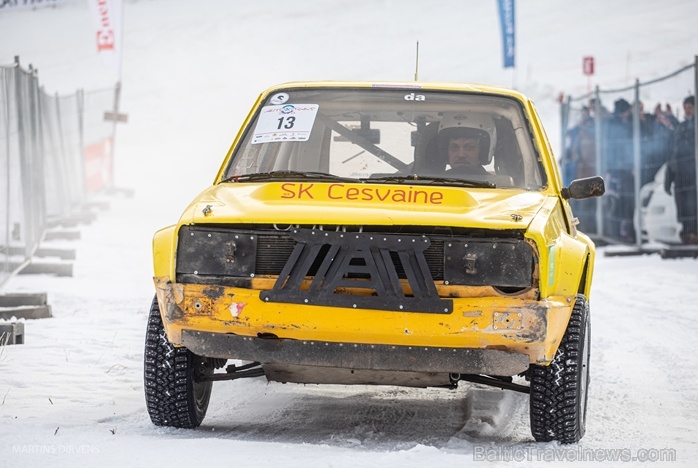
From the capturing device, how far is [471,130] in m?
5.84

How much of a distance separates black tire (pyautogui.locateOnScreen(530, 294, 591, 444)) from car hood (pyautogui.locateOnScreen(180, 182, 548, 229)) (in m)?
0.61

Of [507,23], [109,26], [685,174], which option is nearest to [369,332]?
[685,174]

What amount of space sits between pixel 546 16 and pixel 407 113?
186 ft

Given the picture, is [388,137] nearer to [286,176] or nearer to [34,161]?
[286,176]

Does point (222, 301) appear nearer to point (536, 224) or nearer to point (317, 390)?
point (536, 224)

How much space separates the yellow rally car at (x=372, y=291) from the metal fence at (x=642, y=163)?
961 cm

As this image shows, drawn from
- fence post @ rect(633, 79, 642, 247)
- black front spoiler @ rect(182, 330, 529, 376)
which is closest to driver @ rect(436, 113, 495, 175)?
black front spoiler @ rect(182, 330, 529, 376)

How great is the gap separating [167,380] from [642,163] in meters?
11.8

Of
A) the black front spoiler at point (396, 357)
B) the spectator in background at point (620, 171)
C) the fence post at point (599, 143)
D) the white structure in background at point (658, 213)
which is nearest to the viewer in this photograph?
the black front spoiler at point (396, 357)

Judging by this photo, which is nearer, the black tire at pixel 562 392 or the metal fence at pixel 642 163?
the black tire at pixel 562 392

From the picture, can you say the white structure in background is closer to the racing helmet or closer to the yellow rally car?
the racing helmet

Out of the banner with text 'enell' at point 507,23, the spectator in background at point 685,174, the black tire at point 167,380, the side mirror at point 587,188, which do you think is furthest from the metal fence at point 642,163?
the black tire at point 167,380

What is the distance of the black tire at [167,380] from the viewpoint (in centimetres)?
502

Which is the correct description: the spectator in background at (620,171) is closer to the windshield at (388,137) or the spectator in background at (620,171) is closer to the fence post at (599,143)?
the fence post at (599,143)
